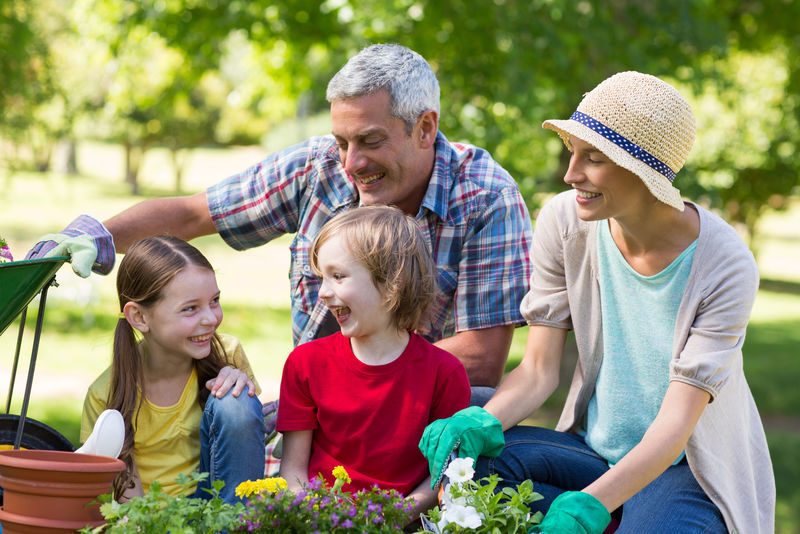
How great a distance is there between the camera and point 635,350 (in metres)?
2.49

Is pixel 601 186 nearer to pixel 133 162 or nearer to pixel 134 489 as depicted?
pixel 134 489

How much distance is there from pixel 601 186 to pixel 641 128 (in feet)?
0.56

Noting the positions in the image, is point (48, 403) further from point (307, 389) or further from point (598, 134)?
point (598, 134)

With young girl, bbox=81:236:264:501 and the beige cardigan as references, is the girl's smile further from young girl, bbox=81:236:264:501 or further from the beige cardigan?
the beige cardigan

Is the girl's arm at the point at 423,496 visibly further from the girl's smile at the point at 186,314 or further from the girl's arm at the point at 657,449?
the girl's smile at the point at 186,314

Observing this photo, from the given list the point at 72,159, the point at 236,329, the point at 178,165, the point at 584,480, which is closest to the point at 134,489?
the point at 584,480

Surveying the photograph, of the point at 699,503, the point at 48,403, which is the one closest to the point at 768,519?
the point at 699,503

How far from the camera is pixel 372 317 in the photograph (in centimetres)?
239

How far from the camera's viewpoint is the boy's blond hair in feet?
7.80

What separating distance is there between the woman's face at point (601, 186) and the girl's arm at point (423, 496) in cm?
81

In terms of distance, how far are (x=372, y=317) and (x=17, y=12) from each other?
7.04 metres

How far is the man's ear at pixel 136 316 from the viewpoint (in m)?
2.54

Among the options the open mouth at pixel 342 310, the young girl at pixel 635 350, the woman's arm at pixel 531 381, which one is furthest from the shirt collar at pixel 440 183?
the open mouth at pixel 342 310

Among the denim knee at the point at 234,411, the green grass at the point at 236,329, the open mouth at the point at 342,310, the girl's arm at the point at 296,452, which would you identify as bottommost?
the green grass at the point at 236,329
